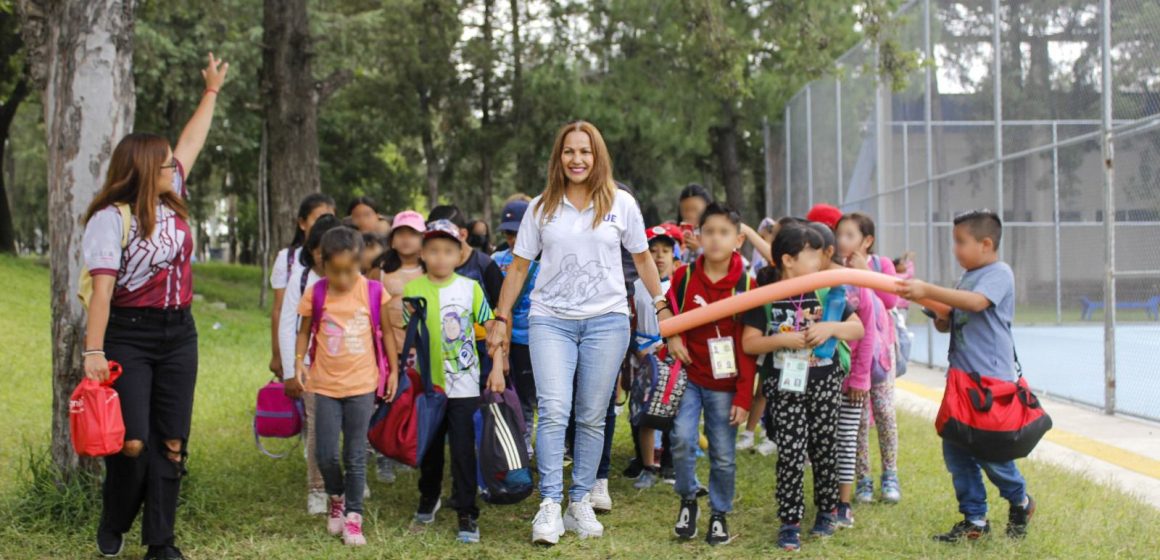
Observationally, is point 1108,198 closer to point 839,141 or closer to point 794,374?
point 794,374

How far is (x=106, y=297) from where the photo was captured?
4.41m

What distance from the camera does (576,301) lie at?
16.7 ft

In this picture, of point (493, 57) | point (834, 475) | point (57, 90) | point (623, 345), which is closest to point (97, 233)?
point (57, 90)

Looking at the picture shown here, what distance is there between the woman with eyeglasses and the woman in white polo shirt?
58.3 inches

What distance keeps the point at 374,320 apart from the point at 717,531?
6.44 ft

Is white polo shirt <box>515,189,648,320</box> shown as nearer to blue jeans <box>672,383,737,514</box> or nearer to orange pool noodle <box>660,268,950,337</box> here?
orange pool noodle <box>660,268,950,337</box>

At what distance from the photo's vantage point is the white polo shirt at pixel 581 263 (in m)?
5.11

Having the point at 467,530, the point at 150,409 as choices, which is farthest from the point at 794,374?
the point at 150,409

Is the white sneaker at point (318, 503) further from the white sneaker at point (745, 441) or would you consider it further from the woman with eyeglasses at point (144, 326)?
the white sneaker at point (745, 441)

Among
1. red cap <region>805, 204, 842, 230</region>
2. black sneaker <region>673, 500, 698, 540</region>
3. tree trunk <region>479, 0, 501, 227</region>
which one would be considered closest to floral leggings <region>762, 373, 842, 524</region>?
black sneaker <region>673, 500, 698, 540</region>

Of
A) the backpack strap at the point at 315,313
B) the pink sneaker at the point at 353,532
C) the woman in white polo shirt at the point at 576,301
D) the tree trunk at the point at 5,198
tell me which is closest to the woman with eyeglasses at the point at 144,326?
the backpack strap at the point at 315,313

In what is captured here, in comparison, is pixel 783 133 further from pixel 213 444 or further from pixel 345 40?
pixel 213 444

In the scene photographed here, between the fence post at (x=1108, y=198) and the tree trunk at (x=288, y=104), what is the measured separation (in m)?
9.72

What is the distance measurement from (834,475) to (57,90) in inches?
173
